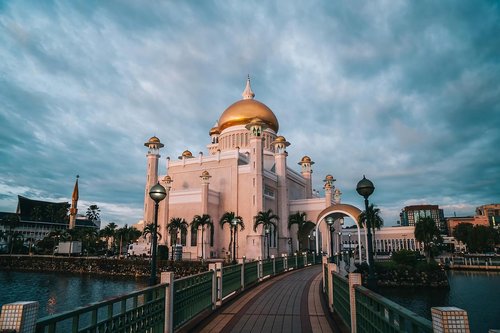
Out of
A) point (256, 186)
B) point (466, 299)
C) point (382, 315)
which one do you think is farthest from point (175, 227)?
point (382, 315)

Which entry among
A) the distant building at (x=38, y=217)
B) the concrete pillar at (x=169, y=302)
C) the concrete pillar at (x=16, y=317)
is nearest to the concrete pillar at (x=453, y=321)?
the concrete pillar at (x=16, y=317)

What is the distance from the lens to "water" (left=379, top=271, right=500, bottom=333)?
17.3 m

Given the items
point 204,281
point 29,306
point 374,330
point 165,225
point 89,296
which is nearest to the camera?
point 29,306

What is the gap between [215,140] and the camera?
53656mm

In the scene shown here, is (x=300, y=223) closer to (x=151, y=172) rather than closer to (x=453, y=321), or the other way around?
(x=151, y=172)

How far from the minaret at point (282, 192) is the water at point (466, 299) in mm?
14809

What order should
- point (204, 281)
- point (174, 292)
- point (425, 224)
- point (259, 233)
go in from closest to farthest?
point (174, 292)
point (204, 281)
point (259, 233)
point (425, 224)

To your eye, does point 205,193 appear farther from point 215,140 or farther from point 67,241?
point 67,241

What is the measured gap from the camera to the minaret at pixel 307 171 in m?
50.8

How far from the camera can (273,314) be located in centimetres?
823

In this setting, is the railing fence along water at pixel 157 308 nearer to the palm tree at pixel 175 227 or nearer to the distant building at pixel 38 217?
the palm tree at pixel 175 227

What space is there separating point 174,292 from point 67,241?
1957 inches

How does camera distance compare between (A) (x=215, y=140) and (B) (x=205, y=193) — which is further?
(A) (x=215, y=140)

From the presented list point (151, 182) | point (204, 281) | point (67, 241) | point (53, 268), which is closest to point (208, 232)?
point (151, 182)
